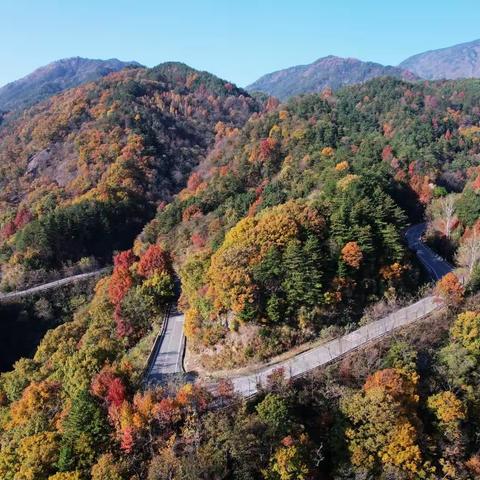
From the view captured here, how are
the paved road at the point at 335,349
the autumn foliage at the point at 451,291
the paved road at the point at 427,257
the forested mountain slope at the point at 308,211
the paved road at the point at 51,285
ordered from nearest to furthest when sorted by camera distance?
1. the paved road at the point at 335,349
2. the forested mountain slope at the point at 308,211
3. the autumn foliage at the point at 451,291
4. the paved road at the point at 427,257
5. the paved road at the point at 51,285

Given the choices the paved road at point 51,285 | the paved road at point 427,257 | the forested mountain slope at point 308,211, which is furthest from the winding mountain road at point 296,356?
the paved road at point 51,285

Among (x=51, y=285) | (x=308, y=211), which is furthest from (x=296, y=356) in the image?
(x=51, y=285)

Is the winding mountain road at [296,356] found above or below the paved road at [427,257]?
below

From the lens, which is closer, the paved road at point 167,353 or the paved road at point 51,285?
the paved road at point 167,353

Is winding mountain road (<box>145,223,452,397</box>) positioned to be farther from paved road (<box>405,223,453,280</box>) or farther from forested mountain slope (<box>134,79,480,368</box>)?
paved road (<box>405,223,453,280</box>)

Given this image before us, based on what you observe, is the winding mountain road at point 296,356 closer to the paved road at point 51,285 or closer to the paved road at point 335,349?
the paved road at point 335,349

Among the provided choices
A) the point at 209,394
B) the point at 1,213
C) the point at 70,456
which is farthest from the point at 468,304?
the point at 1,213

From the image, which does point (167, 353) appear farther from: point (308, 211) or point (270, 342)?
point (308, 211)
